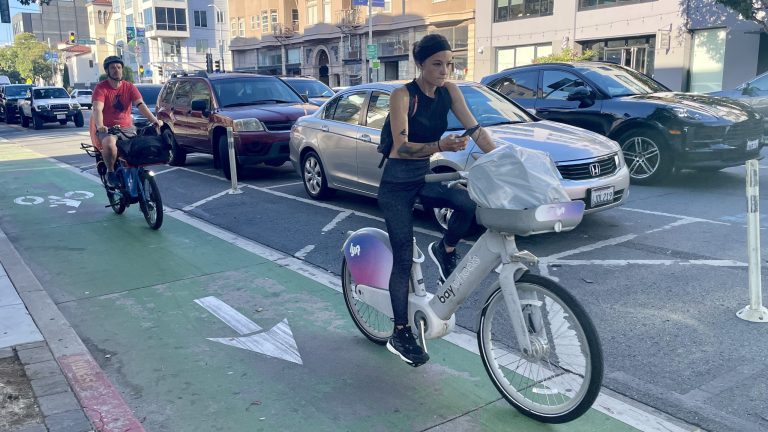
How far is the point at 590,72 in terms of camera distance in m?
10.6

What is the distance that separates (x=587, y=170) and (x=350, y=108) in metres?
3.51

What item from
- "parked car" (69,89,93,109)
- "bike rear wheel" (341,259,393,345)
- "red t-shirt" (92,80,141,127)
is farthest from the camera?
"parked car" (69,89,93,109)

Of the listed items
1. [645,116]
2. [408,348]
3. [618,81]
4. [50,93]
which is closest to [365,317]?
[408,348]

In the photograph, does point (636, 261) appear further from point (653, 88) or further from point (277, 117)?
point (277, 117)

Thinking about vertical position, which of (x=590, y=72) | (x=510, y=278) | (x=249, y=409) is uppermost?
(x=590, y=72)

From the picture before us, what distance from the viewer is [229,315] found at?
17.0 ft

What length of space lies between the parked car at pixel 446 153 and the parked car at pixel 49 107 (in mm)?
21358

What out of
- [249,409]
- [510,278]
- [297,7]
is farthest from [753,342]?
[297,7]

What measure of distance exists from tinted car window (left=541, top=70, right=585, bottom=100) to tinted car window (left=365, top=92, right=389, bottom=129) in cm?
379

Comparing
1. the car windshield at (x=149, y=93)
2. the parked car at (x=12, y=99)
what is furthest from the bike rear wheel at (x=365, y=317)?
the parked car at (x=12, y=99)

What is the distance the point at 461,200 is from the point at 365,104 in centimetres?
512

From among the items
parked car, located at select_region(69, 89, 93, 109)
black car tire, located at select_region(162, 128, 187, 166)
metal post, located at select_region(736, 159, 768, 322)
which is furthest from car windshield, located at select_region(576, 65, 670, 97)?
parked car, located at select_region(69, 89, 93, 109)

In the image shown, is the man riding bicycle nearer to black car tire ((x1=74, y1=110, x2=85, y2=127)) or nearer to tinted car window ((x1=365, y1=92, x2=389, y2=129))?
tinted car window ((x1=365, y1=92, x2=389, y2=129))

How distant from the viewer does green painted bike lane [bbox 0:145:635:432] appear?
3584mm
